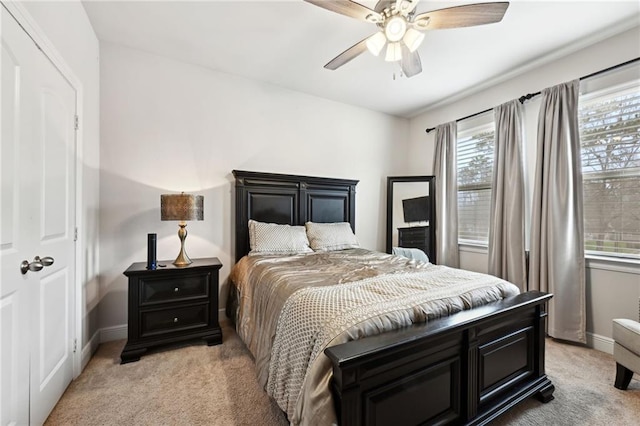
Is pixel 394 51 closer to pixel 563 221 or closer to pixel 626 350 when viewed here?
pixel 563 221

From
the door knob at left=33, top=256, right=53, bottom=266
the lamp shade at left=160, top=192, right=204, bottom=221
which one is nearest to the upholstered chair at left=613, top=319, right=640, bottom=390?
the lamp shade at left=160, top=192, right=204, bottom=221

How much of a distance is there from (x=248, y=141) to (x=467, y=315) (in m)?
2.85

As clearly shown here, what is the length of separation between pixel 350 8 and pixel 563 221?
8.86 feet

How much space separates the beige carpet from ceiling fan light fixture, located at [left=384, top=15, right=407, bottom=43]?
2.52 metres

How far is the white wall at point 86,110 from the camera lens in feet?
5.95

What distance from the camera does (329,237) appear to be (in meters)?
3.23

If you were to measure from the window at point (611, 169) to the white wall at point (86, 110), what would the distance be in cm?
437

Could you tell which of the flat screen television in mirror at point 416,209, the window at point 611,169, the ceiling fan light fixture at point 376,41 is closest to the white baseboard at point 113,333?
the ceiling fan light fixture at point 376,41

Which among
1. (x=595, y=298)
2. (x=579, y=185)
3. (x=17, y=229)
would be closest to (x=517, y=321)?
(x=595, y=298)

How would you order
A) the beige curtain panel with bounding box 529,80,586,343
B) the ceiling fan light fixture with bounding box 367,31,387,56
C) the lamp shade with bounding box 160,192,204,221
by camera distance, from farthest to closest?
the beige curtain panel with bounding box 529,80,586,343
the lamp shade with bounding box 160,192,204,221
the ceiling fan light fixture with bounding box 367,31,387,56

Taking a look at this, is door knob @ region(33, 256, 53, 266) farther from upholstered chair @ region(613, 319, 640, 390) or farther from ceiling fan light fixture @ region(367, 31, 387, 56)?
upholstered chair @ region(613, 319, 640, 390)

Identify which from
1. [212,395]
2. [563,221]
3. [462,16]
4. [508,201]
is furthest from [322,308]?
[508,201]

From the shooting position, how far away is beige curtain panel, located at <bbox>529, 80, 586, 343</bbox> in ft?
8.36

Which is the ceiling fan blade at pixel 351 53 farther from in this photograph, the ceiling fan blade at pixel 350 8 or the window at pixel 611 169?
the window at pixel 611 169
